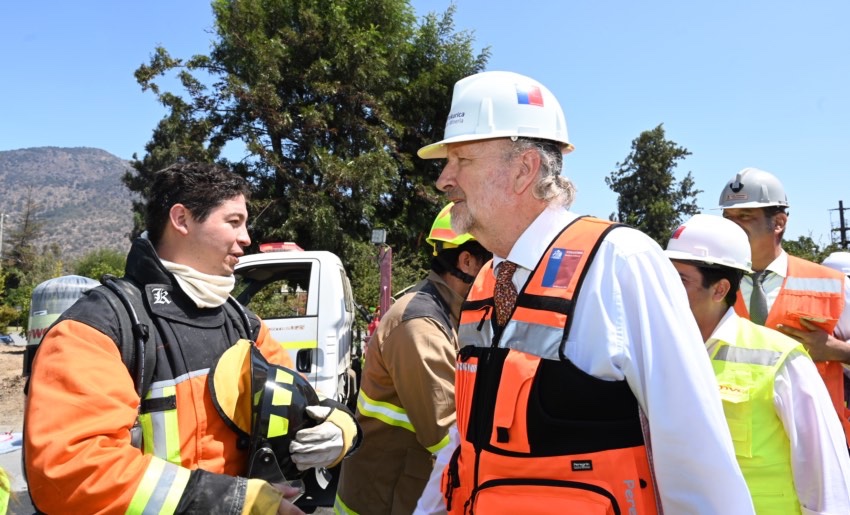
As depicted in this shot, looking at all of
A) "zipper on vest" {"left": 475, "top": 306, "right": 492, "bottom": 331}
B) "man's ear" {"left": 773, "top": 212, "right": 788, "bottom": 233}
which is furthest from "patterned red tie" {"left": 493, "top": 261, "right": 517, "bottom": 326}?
"man's ear" {"left": 773, "top": 212, "right": 788, "bottom": 233}

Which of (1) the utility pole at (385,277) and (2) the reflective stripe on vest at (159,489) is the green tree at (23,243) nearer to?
(1) the utility pole at (385,277)

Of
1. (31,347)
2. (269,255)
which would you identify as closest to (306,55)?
(269,255)

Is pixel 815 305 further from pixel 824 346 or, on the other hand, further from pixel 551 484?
pixel 551 484

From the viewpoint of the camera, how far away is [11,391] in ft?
40.7

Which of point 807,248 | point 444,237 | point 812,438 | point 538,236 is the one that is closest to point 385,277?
point 444,237

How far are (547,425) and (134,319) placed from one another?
1.31 meters

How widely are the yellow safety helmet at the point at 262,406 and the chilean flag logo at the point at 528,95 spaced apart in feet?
3.95

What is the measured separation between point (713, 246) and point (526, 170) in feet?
3.94

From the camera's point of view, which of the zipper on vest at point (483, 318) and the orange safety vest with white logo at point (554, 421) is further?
the zipper on vest at point (483, 318)

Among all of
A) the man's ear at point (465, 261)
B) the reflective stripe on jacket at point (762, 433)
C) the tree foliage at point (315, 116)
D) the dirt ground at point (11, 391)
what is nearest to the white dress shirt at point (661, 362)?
the reflective stripe on jacket at point (762, 433)

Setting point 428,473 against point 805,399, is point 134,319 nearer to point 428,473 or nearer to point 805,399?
point 428,473

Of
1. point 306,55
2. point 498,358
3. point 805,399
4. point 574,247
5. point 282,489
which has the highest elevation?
point 306,55

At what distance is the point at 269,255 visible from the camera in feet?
24.3

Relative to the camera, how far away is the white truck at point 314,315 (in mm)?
6992
